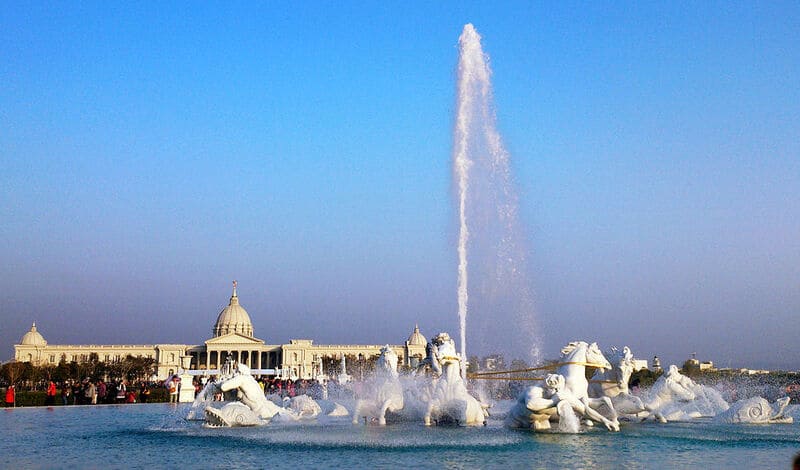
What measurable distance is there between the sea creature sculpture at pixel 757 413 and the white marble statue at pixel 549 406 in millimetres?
5003

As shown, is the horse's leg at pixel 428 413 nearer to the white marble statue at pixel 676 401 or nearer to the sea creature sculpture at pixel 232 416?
the sea creature sculpture at pixel 232 416

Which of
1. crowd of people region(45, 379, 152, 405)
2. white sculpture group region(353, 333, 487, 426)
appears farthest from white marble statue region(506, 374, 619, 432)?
crowd of people region(45, 379, 152, 405)

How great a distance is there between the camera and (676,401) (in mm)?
21609

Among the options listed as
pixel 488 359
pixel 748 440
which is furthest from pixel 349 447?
pixel 488 359

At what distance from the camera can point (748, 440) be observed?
52.6 feet

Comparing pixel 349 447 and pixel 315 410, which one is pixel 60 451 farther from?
pixel 315 410

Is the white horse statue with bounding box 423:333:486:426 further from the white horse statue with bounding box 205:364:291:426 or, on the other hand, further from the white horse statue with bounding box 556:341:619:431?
the white horse statue with bounding box 205:364:291:426

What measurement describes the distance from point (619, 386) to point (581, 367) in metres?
2.40

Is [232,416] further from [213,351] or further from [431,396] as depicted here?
[213,351]

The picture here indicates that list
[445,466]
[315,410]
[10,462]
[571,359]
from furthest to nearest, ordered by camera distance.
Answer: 1. [315,410]
2. [571,359]
3. [10,462]
4. [445,466]

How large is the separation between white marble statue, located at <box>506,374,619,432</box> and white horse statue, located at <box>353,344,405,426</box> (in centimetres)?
320

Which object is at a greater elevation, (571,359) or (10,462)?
(571,359)

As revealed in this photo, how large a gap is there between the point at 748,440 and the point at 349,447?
24.4 ft

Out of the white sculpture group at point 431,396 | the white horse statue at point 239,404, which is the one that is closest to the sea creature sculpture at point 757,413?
the white sculpture group at point 431,396
